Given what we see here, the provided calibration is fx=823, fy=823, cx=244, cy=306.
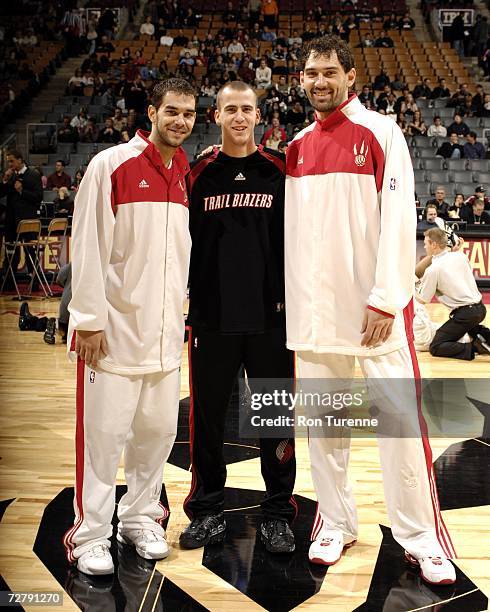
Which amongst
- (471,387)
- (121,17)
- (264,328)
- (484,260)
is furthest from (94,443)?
(121,17)

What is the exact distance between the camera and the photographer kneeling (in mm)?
7488

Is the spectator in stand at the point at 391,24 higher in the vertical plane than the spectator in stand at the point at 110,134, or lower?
higher

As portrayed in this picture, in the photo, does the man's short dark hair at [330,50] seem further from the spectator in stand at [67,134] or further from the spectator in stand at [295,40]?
the spectator in stand at [295,40]

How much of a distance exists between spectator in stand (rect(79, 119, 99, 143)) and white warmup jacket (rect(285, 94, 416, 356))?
1281cm

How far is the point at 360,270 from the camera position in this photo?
10.3 ft

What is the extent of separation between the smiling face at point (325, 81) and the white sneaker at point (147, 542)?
1.82 m

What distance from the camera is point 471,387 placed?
253 inches

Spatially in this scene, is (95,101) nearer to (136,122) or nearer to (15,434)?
(136,122)

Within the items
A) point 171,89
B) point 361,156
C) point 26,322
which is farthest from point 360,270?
point 26,322

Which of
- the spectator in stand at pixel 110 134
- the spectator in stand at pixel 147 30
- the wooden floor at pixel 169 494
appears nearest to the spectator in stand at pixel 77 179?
the spectator in stand at pixel 110 134

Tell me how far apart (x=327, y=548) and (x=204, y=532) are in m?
0.53

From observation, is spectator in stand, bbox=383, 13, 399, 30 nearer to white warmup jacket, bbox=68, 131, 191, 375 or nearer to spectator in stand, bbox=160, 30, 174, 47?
spectator in stand, bbox=160, 30, 174, 47

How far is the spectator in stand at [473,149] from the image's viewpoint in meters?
15.1

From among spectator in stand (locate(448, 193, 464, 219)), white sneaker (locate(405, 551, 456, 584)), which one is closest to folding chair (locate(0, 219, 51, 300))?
spectator in stand (locate(448, 193, 464, 219))
